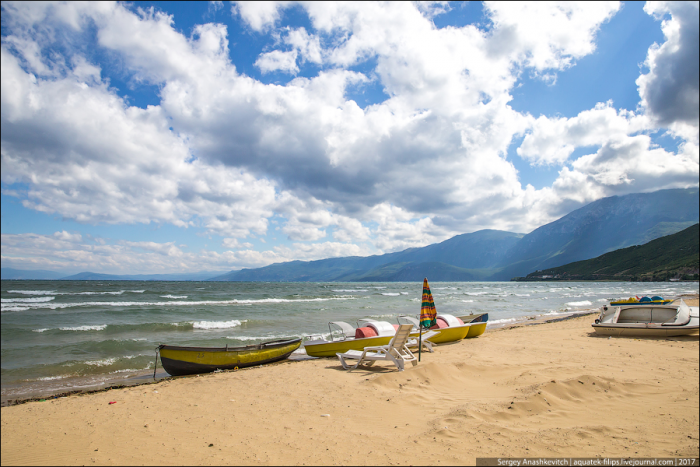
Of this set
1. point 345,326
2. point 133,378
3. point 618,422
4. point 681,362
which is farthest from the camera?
point 345,326

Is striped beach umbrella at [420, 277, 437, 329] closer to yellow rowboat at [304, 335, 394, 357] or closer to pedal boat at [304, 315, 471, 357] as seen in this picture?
pedal boat at [304, 315, 471, 357]

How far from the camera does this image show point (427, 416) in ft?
18.3

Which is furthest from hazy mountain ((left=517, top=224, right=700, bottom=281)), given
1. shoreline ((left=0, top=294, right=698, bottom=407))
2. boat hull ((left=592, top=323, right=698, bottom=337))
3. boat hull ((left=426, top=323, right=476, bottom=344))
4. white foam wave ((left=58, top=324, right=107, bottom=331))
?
white foam wave ((left=58, top=324, right=107, bottom=331))

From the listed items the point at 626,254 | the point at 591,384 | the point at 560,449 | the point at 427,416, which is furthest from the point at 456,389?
the point at 626,254

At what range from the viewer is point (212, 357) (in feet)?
36.2

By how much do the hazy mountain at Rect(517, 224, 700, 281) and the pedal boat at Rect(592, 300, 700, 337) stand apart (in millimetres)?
63196

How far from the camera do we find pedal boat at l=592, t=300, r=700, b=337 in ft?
43.3

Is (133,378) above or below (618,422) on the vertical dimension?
below

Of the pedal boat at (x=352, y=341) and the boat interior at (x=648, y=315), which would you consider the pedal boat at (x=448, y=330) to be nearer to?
the pedal boat at (x=352, y=341)

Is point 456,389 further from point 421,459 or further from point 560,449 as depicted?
point 421,459

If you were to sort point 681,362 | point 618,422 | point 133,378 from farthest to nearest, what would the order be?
point 133,378 < point 681,362 < point 618,422

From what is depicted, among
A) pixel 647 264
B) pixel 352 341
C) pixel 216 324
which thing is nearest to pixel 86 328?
pixel 216 324

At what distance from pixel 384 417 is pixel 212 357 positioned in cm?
760

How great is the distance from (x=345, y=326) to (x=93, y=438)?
8.74m
